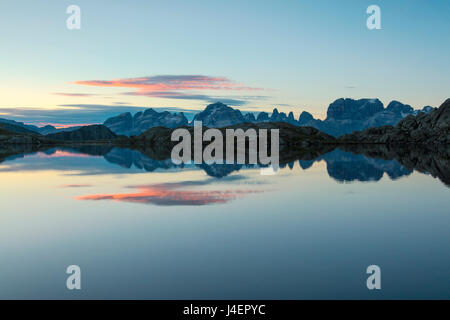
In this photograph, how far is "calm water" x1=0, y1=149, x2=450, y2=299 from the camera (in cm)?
1677

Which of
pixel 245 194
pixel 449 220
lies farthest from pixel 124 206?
pixel 449 220

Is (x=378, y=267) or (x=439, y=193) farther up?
(x=439, y=193)

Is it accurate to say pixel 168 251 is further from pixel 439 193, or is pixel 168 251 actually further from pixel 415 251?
pixel 439 193

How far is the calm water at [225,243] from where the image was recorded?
1677cm

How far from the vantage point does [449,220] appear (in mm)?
31234

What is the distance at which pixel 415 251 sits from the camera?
72.9 ft

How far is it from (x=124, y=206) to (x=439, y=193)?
37919 millimetres

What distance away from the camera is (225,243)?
24.0 meters

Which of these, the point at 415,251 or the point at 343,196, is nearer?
the point at 415,251

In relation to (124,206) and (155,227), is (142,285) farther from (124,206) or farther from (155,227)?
(124,206)
